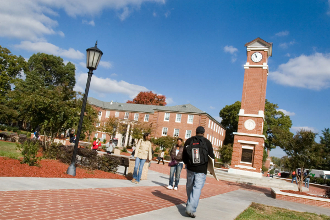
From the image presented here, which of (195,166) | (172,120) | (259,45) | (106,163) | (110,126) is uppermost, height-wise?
→ (259,45)

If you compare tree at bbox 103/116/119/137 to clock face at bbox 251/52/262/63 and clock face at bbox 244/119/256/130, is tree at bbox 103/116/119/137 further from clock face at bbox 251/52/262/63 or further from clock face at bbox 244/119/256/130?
clock face at bbox 251/52/262/63

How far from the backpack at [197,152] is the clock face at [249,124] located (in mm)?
20734

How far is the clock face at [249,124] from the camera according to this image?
24941 millimetres

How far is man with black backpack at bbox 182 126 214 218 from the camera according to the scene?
17.0ft

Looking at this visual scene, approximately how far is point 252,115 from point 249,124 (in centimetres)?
91

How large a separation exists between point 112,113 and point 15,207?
54.3 m

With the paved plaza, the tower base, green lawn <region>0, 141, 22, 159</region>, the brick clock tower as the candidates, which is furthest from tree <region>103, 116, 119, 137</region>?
the paved plaza

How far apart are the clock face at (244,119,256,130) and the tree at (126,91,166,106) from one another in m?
46.2

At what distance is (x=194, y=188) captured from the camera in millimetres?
5270

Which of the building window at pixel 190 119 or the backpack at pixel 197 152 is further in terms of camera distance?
the building window at pixel 190 119

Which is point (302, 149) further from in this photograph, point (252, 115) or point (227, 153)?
point (227, 153)

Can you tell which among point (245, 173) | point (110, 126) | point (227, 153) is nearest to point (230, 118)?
point (227, 153)

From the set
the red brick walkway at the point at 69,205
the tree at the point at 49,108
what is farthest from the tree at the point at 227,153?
the red brick walkway at the point at 69,205

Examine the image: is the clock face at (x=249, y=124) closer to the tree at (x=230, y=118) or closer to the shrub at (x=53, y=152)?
the shrub at (x=53, y=152)
